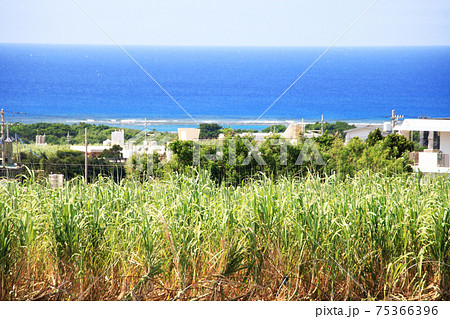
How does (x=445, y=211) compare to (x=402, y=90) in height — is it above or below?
below

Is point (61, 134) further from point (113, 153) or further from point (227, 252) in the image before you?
point (227, 252)

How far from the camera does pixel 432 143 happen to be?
58.4 ft

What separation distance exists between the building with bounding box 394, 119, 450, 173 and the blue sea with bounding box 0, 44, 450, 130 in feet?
96.2

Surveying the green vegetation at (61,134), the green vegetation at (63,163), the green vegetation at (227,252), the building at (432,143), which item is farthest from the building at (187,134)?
the green vegetation at (61,134)

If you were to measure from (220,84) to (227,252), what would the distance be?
218ft

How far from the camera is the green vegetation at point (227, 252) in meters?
2.84

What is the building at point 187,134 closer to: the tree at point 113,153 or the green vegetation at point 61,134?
the tree at point 113,153

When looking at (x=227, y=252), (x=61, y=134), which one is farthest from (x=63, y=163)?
(x=227, y=252)

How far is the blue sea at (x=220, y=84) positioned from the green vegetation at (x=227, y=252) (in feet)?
144
